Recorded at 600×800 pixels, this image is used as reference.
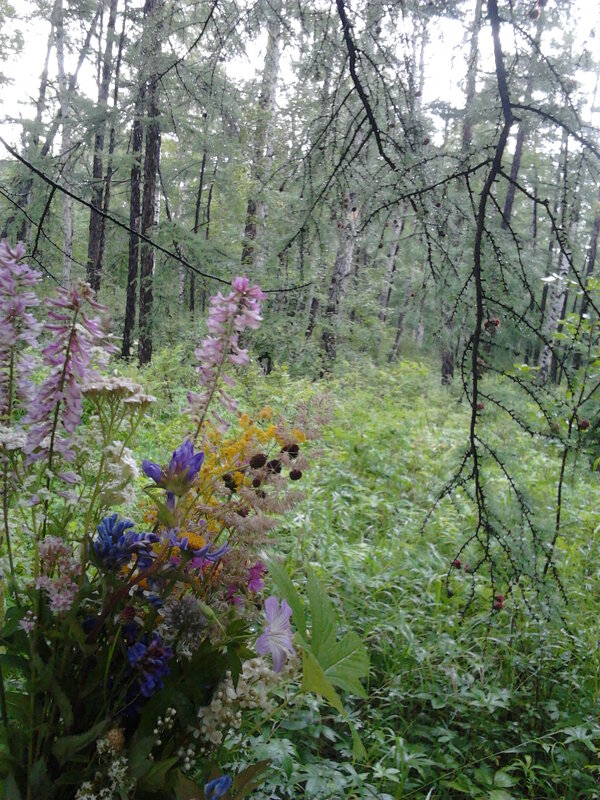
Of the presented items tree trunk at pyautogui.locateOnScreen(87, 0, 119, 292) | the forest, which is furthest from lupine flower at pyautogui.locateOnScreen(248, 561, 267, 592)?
tree trunk at pyautogui.locateOnScreen(87, 0, 119, 292)

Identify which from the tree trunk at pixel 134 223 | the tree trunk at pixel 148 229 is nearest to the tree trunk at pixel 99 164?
the tree trunk at pixel 134 223

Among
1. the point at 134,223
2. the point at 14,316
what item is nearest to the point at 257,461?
the point at 14,316

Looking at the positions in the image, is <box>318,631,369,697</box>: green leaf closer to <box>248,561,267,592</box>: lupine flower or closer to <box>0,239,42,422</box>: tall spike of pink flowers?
<box>248,561,267,592</box>: lupine flower

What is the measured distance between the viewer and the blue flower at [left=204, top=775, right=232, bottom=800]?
2.99ft

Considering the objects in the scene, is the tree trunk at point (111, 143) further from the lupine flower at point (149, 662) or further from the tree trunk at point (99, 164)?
the lupine flower at point (149, 662)

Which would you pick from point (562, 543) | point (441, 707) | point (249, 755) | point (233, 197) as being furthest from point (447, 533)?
point (233, 197)

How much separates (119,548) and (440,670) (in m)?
1.79

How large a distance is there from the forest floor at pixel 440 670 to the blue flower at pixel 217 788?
365mm

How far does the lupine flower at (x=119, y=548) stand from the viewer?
3.31ft

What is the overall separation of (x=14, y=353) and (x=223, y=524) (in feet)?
1.91

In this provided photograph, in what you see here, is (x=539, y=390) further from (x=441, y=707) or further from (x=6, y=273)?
(x=6, y=273)

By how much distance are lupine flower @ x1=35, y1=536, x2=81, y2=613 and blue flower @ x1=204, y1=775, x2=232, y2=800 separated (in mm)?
377

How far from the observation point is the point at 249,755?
162 centimetres

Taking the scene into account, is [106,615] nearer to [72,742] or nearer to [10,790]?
[72,742]
